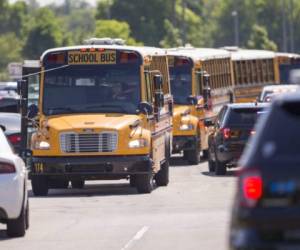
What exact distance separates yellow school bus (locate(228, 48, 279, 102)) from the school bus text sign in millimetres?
20636

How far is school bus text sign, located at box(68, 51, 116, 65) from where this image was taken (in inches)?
1035

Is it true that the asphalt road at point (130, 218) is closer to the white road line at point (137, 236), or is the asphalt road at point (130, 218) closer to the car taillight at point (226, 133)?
the white road line at point (137, 236)

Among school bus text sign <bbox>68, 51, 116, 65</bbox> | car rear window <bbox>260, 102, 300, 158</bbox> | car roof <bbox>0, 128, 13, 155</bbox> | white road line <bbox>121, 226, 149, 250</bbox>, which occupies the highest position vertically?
school bus text sign <bbox>68, 51, 116, 65</bbox>

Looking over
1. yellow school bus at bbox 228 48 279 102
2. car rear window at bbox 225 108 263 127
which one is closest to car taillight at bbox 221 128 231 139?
car rear window at bbox 225 108 263 127

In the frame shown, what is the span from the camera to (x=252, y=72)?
5103 cm

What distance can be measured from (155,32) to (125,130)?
353 ft

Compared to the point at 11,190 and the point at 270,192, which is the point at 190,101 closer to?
the point at 11,190

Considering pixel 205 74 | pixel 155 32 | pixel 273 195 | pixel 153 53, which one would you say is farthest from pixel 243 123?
pixel 155 32

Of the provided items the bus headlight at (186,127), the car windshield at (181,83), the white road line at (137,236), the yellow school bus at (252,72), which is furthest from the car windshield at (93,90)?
the yellow school bus at (252,72)

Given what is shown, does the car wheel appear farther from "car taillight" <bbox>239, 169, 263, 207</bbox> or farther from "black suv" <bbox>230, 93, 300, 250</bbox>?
"car taillight" <bbox>239, 169, 263, 207</bbox>

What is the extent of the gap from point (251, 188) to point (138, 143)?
51.3ft

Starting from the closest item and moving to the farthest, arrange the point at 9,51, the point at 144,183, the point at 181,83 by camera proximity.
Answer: the point at 144,183 < the point at 181,83 < the point at 9,51

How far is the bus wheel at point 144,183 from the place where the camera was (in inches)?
1009

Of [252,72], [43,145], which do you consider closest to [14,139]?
[43,145]
